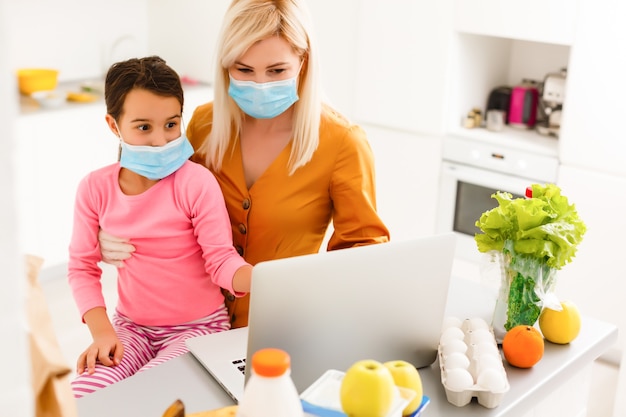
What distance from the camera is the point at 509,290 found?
1.46 meters

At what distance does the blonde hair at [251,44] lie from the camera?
62.3 inches

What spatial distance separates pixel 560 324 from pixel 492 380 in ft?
1.00

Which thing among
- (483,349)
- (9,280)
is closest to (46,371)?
(9,280)

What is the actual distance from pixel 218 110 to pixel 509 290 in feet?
2.48

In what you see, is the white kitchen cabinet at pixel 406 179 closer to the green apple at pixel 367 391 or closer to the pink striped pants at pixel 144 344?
the pink striped pants at pixel 144 344

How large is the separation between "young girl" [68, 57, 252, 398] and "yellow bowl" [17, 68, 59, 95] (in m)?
2.18

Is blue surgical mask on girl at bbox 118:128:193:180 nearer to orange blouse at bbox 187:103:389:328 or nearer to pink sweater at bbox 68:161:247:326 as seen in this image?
pink sweater at bbox 68:161:247:326

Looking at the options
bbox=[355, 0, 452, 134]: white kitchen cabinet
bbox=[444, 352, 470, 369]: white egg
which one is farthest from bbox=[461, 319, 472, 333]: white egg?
bbox=[355, 0, 452, 134]: white kitchen cabinet

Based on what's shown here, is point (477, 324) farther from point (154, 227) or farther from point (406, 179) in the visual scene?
point (406, 179)

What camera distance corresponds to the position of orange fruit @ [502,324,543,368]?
53.4 inches

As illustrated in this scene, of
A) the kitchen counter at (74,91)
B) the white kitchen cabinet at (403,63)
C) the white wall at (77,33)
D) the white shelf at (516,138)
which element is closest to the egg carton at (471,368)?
the white shelf at (516,138)

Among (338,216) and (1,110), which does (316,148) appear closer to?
(338,216)

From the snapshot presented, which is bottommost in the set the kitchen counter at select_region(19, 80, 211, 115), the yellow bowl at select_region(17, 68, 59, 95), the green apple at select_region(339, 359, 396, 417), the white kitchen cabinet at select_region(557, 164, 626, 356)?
the white kitchen cabinet at select_region(557, 164, 626, 356)

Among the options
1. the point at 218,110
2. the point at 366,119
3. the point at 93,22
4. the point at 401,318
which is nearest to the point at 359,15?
the point at 366,119
